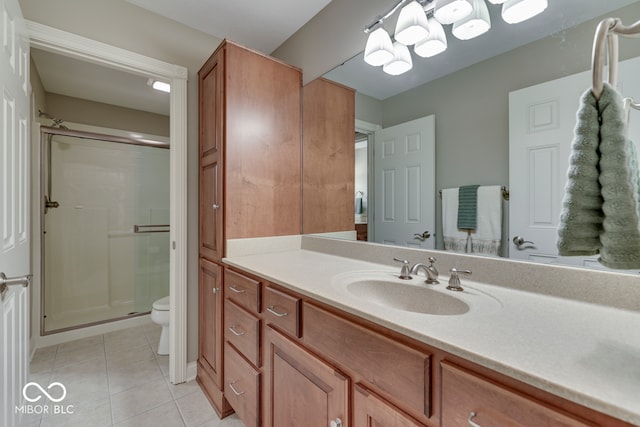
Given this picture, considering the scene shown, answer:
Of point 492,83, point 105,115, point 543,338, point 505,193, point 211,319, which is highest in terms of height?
point 105,115

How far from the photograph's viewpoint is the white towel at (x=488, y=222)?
1.11m

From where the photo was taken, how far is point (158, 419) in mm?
1568

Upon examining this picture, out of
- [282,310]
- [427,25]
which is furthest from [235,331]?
[427,25]

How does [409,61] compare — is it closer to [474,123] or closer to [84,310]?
[474,123]

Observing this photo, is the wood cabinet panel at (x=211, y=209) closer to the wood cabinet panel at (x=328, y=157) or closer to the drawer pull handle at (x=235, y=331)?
the drawer pull handle at (x=235, y=331)

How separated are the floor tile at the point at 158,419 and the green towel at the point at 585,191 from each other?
192 centimetres

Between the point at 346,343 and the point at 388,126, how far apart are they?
3.65 feet

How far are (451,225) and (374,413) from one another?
31.8 inches

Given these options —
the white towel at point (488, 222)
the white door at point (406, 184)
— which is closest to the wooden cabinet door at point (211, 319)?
the white door at point (406, 184)

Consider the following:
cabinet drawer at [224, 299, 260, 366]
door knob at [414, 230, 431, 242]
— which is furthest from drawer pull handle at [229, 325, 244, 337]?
door knob at [414, 230, 431, 242]

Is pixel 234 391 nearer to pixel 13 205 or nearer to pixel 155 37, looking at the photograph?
pixel 13 205

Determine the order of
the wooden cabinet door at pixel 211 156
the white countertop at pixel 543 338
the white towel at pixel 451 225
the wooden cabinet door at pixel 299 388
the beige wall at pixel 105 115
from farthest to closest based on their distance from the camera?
1. the beige wall at pixel 105 115
2. the wooden cabinet door at pixel 211 156
3. the white towel at pixel 451 225
4. the wooden cabinet door at pixel 299 388
5. the white countertop at pixel 543 338

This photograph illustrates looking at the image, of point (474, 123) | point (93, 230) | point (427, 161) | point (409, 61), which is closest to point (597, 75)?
point (474, 123)

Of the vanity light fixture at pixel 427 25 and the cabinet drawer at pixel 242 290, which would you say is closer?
the vanity light fixture at pixel 427 25
